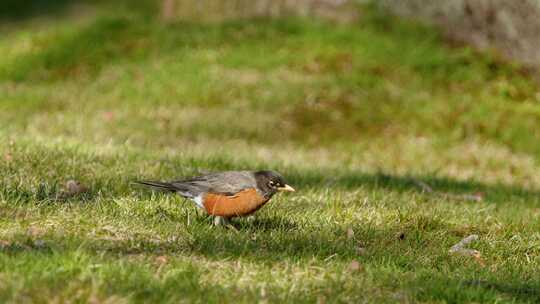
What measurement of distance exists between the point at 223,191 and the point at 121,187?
139cm

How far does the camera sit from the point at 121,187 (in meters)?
6.77

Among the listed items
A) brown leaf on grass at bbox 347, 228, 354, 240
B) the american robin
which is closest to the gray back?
the american robin

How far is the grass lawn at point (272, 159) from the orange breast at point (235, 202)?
0.49 feet

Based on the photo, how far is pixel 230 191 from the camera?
18.6 feet

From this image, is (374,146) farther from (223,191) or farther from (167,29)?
(223,191)

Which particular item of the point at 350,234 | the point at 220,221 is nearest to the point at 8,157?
the point at 220,221

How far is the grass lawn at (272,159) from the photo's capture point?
4.66m

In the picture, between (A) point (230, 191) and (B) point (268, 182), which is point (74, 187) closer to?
(A) point (230, 191)

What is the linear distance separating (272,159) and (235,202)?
4.30 metres

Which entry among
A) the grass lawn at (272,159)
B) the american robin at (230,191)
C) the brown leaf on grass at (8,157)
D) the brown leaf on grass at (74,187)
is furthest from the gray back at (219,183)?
the brown leaf on grass at (8,157)

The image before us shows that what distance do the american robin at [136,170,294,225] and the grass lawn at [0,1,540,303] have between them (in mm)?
151

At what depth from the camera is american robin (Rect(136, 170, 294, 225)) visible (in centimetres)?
564

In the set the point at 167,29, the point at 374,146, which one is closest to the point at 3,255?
the point at 374,146

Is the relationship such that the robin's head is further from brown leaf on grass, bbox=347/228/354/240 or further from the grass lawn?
brown leaf on grass, bbox=347/228/354/240
